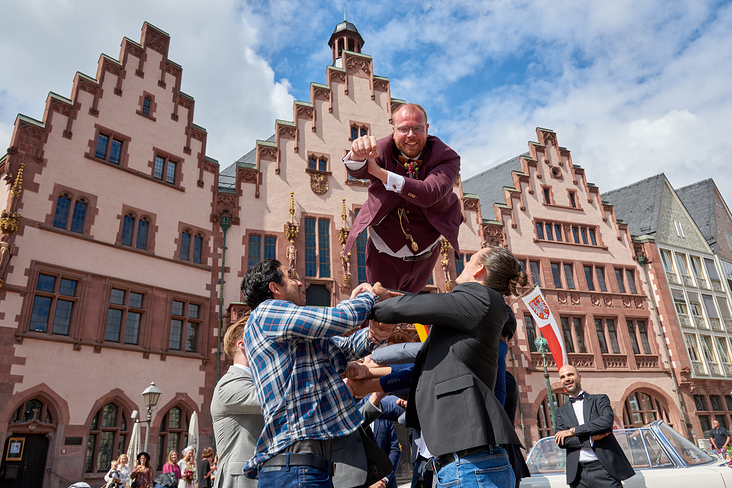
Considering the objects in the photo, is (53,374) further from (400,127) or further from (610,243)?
(610,243)

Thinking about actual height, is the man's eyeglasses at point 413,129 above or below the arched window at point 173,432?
above

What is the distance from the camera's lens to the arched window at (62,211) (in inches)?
679

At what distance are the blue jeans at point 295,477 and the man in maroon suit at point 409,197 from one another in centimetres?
198

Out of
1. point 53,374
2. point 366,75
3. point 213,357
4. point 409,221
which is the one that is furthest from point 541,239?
point 409,221

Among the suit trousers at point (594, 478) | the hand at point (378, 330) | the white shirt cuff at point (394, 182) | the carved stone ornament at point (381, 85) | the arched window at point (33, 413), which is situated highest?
the carved stone ornament at point (381, 85)

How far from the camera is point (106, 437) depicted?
16.6m

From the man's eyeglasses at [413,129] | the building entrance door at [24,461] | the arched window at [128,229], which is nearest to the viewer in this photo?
the man's eyeglasses at [413,129]

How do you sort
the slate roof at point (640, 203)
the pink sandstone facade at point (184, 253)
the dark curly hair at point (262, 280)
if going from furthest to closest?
the slate roof at point (640, 203) < the pink sandstone facade at point (184, 253) < the dark curly hair at point (262, 280)

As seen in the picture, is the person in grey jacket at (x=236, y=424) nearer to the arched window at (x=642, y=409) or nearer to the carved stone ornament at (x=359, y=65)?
the carved stone ornament at (x=359, y=65)

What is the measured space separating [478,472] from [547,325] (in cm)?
1858

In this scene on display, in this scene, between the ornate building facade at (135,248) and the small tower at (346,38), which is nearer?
the ornate building facade at (135,248)

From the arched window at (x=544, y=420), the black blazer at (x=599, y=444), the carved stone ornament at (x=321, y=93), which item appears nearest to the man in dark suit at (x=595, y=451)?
the black blazer at (x=599, y=444)

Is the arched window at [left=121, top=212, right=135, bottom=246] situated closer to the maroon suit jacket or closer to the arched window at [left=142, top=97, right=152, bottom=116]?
the arched window at [left=142, top=97, right=152, bottom=116]

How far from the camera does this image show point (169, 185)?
798 inches
